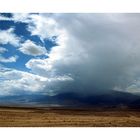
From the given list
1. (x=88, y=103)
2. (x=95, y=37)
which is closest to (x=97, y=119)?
(x=88, y=103)

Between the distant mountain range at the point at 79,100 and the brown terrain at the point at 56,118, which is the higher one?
the distant mountain range at the point at 79,100

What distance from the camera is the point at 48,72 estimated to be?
12.2 metres

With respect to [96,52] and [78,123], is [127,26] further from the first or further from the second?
[78,123]

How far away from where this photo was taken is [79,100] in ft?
40.0

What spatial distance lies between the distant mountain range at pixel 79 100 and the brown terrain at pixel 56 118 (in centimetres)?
8

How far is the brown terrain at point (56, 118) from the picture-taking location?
12.1 meters

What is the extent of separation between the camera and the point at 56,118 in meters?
12.1

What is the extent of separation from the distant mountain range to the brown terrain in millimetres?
75

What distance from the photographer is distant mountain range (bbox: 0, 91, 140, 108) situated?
12.1m

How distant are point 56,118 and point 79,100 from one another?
36cm

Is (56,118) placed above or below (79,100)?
below
